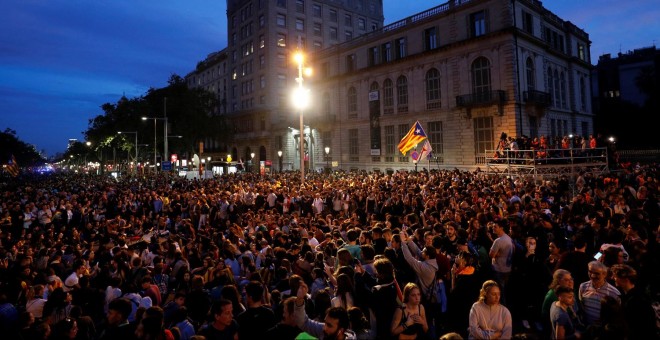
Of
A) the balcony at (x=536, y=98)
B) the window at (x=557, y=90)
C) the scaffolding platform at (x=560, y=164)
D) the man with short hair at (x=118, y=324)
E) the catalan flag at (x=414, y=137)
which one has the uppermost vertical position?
the window at (x=557, y=90)

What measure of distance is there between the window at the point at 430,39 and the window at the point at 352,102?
10.3 m

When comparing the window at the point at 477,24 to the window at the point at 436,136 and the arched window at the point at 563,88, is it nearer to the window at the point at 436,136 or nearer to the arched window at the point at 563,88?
the window at the point at 436,136

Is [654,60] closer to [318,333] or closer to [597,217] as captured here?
[597,217]

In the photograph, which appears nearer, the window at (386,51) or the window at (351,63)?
the window at (386,51)

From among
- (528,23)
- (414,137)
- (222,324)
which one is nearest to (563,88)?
(528,23)

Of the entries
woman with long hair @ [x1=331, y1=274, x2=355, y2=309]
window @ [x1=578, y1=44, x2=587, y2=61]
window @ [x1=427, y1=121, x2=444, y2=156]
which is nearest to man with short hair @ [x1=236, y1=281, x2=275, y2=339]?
woman with long hair @ [x1=331, y1=274, x2=355, y2=309]

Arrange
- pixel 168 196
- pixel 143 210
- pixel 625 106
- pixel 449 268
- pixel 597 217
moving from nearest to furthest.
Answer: pixel 449 268
pixel 597 217
pixel 143 210
pixel 168 196
pixel 625 106

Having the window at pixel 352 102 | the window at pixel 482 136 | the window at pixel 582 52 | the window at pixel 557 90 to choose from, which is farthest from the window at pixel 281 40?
the window at pixel 582 52

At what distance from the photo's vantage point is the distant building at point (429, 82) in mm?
33781

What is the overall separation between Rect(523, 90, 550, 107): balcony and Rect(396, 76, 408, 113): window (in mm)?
11427

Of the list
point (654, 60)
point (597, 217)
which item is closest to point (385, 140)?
point (597, 217)

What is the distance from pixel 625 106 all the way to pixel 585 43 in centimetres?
1374

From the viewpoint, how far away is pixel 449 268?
6.80 meters

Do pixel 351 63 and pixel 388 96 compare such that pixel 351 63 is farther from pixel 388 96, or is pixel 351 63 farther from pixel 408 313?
pixel 408 313
